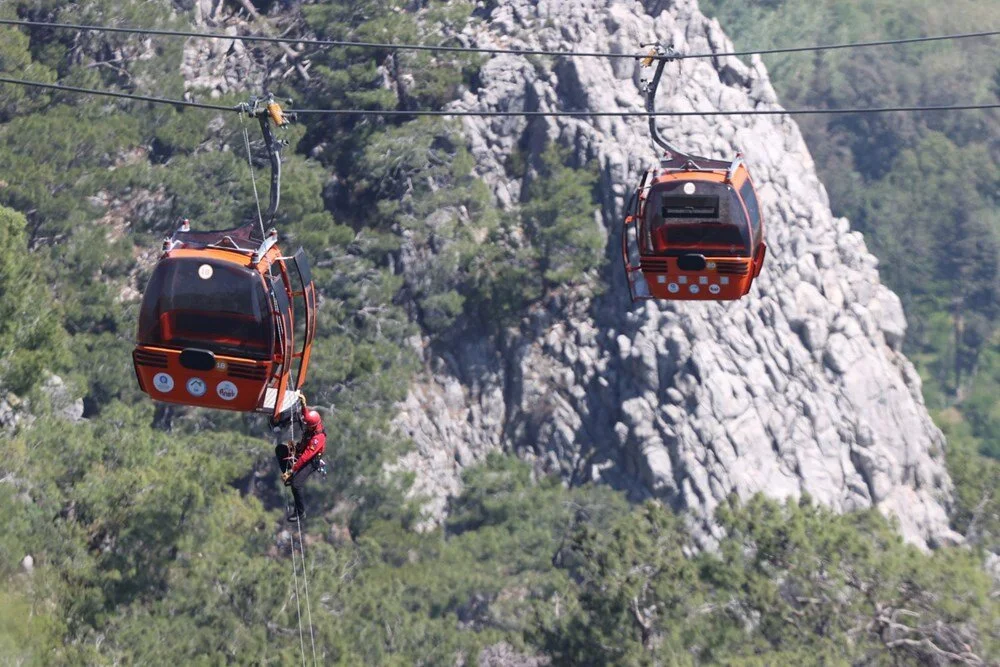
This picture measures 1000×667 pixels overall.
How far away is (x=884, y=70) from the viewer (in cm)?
9594

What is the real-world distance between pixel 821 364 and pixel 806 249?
4.30 meters

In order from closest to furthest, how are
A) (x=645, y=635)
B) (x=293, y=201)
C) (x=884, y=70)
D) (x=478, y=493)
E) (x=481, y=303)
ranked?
1. (x=645, y=635)
2. (x=293, y=201)
3. (x=478, y=493)
4. (x=481, y=303)
5. (x=884, y=70)

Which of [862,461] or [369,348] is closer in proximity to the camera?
[369,348]

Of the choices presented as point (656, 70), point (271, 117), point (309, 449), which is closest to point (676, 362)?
point (656, 70)

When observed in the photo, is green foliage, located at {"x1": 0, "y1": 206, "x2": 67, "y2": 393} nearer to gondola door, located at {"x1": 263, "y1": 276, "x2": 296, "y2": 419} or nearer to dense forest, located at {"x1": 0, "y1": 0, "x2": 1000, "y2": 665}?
dense forest, located at {"x1": 0, "y1": 0, "x2": 1000, "y2": 665}

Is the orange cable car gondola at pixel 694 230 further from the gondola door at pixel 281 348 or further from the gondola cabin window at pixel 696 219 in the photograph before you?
the gondola door at pixel 281 348

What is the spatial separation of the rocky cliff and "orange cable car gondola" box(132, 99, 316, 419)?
2642 centimetres

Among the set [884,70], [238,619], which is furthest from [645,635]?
[884,70]

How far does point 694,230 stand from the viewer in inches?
755

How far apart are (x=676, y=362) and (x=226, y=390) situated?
2926cm

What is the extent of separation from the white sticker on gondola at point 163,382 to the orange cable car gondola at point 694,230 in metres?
6.15

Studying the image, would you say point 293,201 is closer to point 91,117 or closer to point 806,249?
point 91,117

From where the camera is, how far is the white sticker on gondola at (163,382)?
16078mm

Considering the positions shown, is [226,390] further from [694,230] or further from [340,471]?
[340,471]
